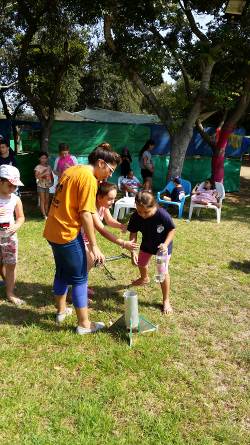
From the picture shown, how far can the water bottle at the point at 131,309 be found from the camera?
11.9 feet

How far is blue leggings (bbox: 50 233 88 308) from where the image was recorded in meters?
3.47

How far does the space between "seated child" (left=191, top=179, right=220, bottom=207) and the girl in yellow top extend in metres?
5.62

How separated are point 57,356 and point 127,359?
608 mm

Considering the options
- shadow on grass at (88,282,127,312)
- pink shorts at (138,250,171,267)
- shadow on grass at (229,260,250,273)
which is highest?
pink shorts at (138,250,171,267)

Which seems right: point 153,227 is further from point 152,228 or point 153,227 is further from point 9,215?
point 9,215

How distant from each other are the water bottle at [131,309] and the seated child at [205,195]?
5.51m

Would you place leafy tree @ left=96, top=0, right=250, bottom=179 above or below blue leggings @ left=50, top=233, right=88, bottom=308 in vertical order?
above

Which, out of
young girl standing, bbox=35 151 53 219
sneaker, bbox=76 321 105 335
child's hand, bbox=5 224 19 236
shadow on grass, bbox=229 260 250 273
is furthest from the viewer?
young girl standing, bbox=35 151 53 219

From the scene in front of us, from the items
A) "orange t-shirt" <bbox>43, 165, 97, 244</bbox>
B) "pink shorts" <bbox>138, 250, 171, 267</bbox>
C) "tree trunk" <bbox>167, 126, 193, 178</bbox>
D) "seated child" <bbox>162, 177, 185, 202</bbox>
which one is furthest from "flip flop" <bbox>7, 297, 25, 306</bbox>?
"tree trunk" <bbox>167, 126, 193, 178</bbox>

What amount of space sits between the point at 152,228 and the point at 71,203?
1173 mm

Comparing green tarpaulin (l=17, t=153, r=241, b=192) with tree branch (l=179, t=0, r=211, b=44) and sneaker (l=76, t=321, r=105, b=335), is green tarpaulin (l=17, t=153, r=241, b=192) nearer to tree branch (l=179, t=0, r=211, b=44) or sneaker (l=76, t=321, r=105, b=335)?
tree branch (l=179, t=0, r=211, b=44)

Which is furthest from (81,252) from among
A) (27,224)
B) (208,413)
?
(27,224)

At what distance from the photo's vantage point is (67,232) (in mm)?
3404

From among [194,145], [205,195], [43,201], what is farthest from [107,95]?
[43,201]
